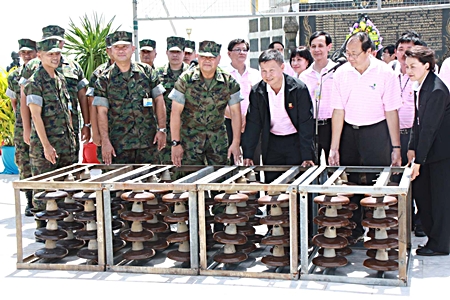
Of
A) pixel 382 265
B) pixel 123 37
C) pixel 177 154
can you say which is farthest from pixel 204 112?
pixel 382 265

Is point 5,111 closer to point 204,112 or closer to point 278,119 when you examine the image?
point 204,112

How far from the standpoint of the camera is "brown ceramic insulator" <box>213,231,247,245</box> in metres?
4.80

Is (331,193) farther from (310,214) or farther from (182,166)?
(182,166)

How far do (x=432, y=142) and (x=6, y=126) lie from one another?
286 inches

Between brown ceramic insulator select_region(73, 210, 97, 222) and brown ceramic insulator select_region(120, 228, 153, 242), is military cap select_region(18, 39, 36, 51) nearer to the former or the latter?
brown ceramic insulator select_region(73, 210, 97, 222)

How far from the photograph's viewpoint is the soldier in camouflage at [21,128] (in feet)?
23.5

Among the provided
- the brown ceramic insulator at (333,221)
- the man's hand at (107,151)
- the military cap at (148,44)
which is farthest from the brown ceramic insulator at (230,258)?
the military cap at (148,44)

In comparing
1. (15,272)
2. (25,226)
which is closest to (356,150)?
(15,272)

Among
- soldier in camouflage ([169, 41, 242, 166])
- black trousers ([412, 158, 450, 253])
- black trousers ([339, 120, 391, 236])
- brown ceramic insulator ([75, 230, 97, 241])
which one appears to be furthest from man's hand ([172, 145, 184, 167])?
black trousers ([412, 158, 450, 253])

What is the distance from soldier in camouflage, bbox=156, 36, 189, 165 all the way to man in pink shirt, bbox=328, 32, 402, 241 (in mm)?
2112

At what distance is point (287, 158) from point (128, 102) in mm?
1644

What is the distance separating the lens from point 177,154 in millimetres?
5883

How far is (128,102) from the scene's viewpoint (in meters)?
6.17

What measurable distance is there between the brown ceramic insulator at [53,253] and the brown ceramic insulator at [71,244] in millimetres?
36
